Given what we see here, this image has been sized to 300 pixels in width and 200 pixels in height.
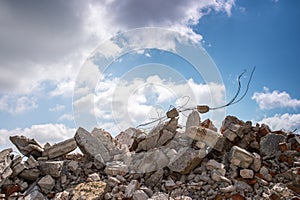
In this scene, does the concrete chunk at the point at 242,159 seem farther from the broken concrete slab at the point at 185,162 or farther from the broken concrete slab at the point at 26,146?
the broken concrete slab at the point at 26,146

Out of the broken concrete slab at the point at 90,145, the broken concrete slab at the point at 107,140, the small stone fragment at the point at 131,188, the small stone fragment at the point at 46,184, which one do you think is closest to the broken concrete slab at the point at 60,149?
the broken concrete slab at the point at 90,145

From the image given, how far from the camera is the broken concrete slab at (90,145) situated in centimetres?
662

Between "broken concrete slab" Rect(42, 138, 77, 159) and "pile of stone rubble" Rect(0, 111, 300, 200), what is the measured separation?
0.02 m

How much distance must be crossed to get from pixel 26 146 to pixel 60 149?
28.6 inches

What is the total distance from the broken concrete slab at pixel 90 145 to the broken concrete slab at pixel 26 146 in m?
0.85

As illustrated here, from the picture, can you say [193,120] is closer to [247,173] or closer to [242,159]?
[242,159]

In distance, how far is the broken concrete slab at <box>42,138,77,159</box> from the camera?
679 cm

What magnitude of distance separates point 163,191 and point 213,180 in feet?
2.88

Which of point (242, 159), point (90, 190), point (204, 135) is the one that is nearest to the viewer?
point (90, 190)

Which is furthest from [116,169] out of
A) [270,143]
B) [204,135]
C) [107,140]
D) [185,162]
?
[270,143]

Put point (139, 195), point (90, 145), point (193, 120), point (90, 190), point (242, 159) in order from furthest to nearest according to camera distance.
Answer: point (193, 120) → point (90, 145) → point (242, 159) → point (90, 190) → point (139, 195)

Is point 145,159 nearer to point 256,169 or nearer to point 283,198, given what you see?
point 256,169

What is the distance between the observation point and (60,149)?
6812mm

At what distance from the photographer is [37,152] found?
688 centimetres
